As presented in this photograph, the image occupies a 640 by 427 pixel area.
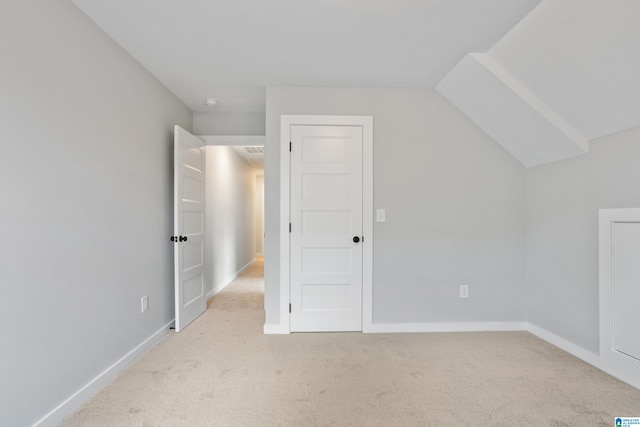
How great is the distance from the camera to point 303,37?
213 cm

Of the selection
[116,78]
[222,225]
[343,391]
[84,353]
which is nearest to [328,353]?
[343,391]

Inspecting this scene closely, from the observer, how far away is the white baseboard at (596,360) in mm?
1982

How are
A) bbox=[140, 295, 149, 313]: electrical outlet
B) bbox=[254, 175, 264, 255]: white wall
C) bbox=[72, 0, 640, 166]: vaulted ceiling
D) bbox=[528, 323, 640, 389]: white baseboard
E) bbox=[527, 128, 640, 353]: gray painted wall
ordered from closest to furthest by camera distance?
bbox=[72, 0, 640, 166]: vaulted ceiling → bbox=[528, 323, 640, 389]: white baseboard → bbox=[527, 128, 640, 353]: gray painted wall → bbox=[140, 295, 149, 313]: electrical outlet → bbox=[254, 175, 264, 255]: white wall

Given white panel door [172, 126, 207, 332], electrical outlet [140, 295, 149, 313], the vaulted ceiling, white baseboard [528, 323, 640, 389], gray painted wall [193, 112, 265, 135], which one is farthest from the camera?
gray painted wall [193, 112, 265, 135]

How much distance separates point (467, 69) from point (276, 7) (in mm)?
1605

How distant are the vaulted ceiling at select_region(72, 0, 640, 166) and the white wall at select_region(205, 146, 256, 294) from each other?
200 cm

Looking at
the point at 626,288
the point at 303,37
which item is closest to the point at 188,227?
the point at 303,37

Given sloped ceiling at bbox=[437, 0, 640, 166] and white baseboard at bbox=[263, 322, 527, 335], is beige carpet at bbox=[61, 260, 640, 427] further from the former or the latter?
sloped ceiling at bbox=[437, 0, 640, 166]

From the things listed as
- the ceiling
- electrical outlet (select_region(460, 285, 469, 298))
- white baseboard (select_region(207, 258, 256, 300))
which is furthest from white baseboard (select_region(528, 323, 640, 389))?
white baseboard (select_region(207, 258, 256, 300))

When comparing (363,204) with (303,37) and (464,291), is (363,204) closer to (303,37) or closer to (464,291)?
(464,291)

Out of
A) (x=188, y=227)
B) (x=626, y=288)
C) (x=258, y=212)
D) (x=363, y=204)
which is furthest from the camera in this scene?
(x=258, y=212)

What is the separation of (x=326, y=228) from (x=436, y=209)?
1.08 m

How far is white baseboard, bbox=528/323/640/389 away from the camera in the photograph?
1.98 metres

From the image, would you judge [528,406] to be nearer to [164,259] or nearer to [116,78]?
[164,259]
